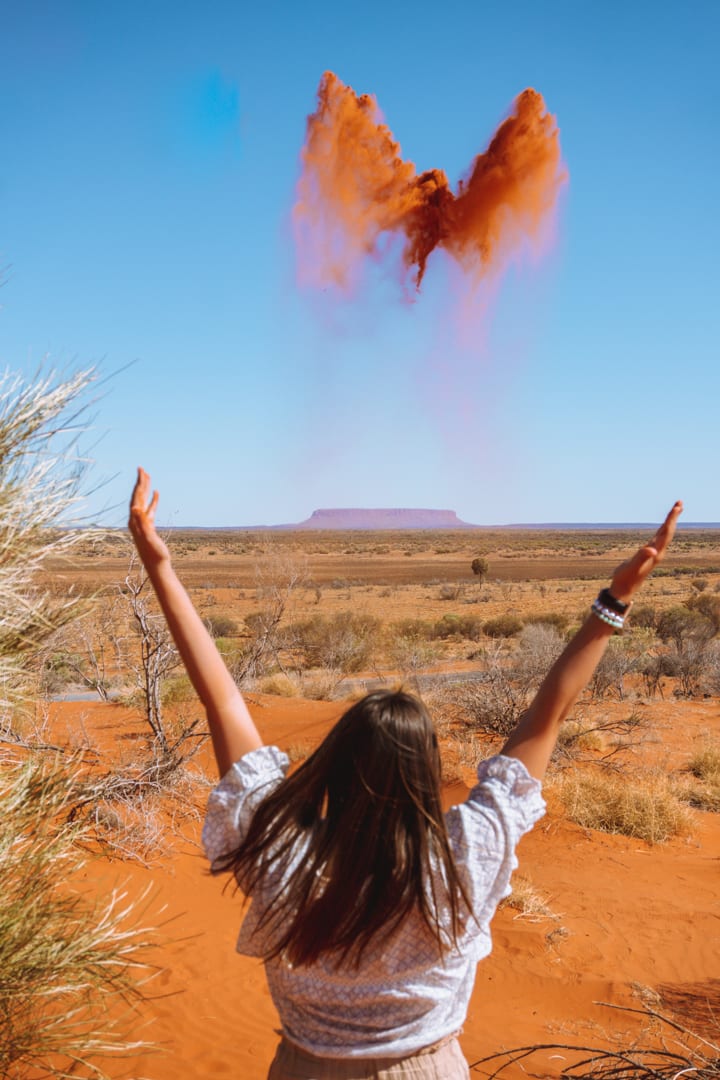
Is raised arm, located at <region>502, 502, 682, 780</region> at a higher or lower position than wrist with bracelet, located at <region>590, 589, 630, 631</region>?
lower

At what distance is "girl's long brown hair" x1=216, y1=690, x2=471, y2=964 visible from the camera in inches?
55.8

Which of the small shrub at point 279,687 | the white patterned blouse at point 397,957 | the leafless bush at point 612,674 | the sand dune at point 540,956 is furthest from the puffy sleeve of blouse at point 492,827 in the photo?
the leafless bush at point 612,674

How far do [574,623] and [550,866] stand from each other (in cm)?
1860

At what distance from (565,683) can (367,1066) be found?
0.80 meters

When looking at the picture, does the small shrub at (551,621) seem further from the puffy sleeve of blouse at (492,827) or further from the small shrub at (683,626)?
the puffy sleeve of blouse at (492,827)

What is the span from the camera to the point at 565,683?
1710mm

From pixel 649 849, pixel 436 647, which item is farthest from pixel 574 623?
pixel 649 849

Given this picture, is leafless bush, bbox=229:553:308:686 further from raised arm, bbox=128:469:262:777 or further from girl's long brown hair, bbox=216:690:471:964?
girl's long brown hair, bbox=216:690:471:964

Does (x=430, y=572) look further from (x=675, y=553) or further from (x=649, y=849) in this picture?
(x=649, y=849)

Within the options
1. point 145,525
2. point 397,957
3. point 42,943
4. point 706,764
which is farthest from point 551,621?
point 397,957

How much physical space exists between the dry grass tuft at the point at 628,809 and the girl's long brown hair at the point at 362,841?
23.8 ft

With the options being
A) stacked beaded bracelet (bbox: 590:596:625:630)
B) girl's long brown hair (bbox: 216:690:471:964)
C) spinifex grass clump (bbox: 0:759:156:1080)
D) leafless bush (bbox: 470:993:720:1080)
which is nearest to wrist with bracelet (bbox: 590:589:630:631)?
stacked beaded bracelet (bbox: 590:596:625:630)

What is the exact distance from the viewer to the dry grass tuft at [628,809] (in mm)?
8000

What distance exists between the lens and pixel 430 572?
183 feet
